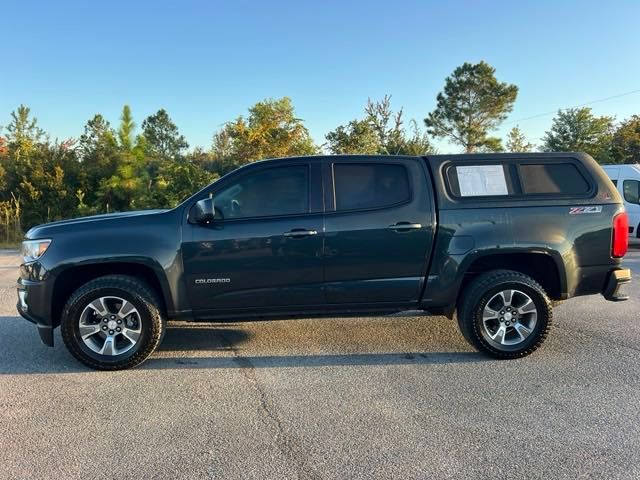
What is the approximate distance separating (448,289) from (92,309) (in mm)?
3259

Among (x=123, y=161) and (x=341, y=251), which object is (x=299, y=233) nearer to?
(x=341, y=251)

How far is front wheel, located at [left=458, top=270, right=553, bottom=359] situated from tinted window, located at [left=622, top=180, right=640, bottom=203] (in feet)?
39.2

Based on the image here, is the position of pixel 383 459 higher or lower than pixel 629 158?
lower

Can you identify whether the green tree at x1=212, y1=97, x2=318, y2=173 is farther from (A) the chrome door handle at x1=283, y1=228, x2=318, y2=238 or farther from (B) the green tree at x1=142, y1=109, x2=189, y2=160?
(B) the green tree at x1=142, y1=109, x2=189, y2=160

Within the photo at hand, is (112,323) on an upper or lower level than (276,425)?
upper

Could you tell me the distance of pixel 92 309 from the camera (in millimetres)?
4340

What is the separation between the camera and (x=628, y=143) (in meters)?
32.2

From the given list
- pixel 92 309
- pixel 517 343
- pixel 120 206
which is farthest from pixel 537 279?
pixel 120 206

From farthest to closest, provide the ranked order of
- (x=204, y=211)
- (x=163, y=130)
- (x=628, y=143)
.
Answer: (x=163, y=130) < (x=628, y=143) < (x=204, y=211)

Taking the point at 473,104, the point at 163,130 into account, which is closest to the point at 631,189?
the point at 473,104

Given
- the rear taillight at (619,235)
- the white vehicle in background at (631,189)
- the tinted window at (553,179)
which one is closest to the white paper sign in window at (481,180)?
the tinted window at (553,179)

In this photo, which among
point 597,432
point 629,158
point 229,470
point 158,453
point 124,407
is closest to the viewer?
point 229,470

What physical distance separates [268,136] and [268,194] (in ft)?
58.9

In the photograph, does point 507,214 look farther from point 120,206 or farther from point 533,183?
point 120,206
